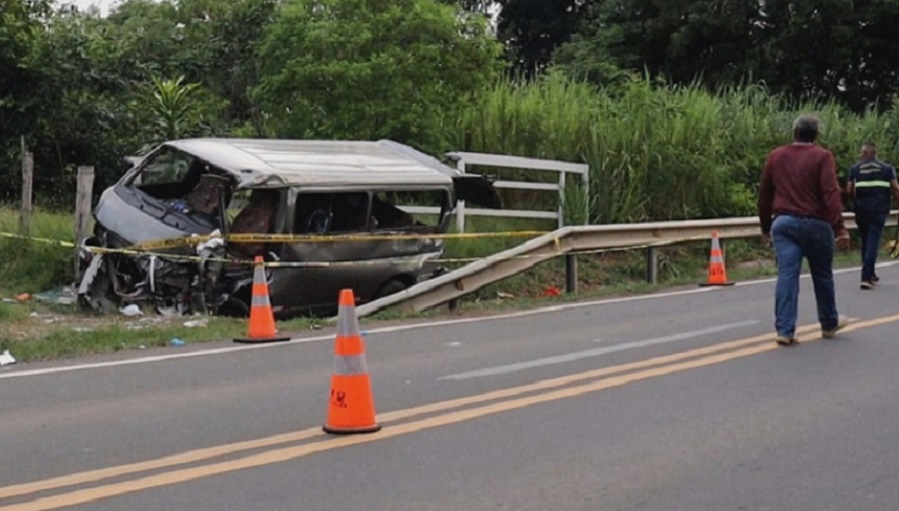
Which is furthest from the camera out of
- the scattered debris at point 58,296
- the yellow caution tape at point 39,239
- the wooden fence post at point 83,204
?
the yellow caution tape at point 39,239

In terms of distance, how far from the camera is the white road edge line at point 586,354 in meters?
9.66

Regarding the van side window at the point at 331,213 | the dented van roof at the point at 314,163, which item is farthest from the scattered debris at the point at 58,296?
the van side window at the point at 331,213

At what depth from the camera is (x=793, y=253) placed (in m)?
10.8

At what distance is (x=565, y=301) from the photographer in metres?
15.4

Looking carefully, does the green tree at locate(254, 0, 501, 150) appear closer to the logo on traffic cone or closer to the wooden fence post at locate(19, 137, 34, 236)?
the wooden fence post at locate(19, 137, 34, 236)

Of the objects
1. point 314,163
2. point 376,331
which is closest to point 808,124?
point 376,331

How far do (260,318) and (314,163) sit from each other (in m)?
2.89

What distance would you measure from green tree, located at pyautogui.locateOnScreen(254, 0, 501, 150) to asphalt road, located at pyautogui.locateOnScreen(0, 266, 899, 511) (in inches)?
283

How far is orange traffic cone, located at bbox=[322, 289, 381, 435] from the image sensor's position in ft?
24.1

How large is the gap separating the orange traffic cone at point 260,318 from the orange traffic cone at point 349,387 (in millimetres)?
4040

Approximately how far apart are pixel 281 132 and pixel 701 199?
282 inches

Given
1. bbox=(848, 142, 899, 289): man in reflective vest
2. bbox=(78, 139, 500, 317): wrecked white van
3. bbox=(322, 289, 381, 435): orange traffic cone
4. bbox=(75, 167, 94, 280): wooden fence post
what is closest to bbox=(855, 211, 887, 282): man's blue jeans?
bbox=(848, 142, 899, 289): man in reflective vest

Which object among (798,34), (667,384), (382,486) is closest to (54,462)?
(382,486)

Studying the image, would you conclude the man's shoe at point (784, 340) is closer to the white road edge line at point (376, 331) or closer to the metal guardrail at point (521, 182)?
the white road edge line at point (376, 331)
